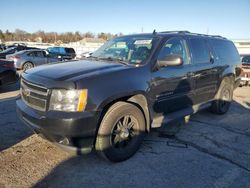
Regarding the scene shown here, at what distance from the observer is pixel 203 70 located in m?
5.32

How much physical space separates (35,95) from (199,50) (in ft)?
11.5

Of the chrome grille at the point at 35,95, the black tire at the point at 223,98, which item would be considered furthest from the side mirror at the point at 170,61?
the black tire at the point at 223,98

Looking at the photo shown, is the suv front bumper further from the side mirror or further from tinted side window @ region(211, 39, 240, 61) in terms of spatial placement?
tinted side window @ region(211, 39, 240, 61)

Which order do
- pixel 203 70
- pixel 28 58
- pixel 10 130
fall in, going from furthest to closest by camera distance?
1. pixel 28 58
2. pixel 203 70
3. pixel 10 130

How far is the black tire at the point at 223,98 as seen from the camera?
6254 millimetres

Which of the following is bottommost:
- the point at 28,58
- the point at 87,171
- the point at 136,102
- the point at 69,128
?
the point at 87,171

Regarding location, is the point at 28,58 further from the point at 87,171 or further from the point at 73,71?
the point at 87,171

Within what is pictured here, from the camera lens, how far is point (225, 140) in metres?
4.92

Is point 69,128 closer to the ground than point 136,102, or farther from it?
closer to the ground

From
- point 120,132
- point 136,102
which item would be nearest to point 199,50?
point 136,102

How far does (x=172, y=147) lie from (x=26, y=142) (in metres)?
2.61

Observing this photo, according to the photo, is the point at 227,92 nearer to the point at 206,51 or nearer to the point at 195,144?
the point at 206,51

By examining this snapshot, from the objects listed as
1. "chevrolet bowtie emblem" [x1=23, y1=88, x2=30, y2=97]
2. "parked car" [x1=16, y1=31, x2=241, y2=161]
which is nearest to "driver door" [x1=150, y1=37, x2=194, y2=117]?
"parked car" [x1=16, y1=31, x2=241, y2=161]

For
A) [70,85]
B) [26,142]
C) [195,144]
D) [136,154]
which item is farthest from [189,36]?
[26,142]
